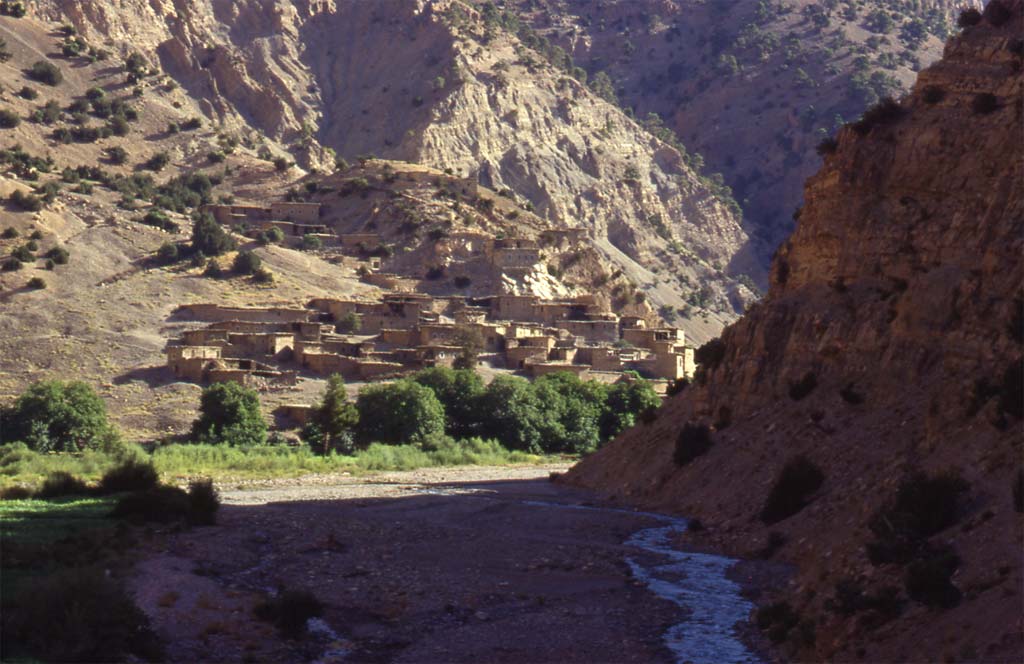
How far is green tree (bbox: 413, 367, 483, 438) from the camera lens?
61062mm

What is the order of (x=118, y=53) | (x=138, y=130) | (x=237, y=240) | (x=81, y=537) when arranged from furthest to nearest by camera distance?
1. (x=118, y=53)
2. (x=138, y=130)
3. (x=237, y=240)
4. (x=81, y=537)

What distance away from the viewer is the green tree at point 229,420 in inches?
2240

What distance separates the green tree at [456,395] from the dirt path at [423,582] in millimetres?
24133

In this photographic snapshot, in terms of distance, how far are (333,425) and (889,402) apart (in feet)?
106

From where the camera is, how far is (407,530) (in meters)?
30.7

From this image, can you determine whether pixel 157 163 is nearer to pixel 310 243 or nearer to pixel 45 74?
pixel 45 74

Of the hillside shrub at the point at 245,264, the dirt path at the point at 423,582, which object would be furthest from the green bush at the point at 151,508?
the hillside shrub at the point at 245,264

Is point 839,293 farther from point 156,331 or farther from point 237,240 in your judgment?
point 237,240

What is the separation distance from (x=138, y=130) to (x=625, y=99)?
6516 cm

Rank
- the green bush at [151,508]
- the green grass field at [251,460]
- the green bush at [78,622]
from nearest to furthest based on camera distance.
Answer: the green bush at [78,622] < the green bush at [151,508] < the green grass field at [251,460]

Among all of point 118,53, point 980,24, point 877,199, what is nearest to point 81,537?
point 877,199

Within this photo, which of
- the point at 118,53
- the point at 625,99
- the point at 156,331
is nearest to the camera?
the point at 156,331

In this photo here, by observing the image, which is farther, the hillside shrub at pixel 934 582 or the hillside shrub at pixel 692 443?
the hillside shrub at pixel 692 443

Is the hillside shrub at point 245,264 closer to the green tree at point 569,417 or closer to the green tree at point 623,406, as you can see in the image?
the green tree at point 569,417
